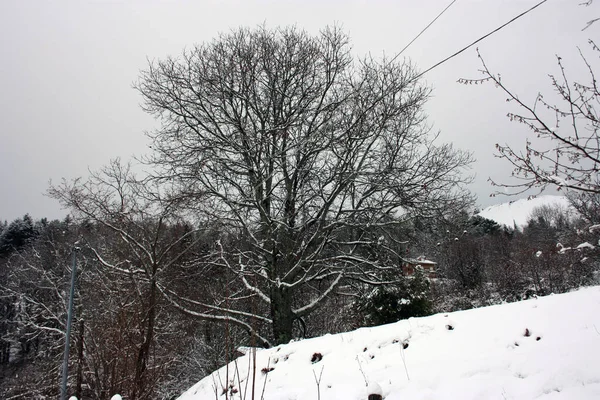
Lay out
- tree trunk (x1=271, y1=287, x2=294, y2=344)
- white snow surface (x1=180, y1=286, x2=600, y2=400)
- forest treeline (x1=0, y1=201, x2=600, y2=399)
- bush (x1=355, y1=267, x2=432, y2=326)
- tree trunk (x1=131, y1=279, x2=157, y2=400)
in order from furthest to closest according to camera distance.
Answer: bush (x1=355, y1=267, x2=432, y2=326) → tree trunk (x1=271, y1=287, x2=294, y2=344) → forest treeline (x1=0, y1=201, x2=600, y2=399) → tree trunk (x1=131, y1=279, x2=157, y2=400) → white snow surface (x1=180, y1=286, x2=600, y2=400)

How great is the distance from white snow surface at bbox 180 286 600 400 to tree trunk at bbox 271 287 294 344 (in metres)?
2.73

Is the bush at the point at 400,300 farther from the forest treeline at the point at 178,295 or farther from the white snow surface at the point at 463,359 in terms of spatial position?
the white snow surface at the point at 463,359

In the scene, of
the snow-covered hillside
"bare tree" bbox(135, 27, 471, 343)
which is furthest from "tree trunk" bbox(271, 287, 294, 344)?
the snow-covered hillside

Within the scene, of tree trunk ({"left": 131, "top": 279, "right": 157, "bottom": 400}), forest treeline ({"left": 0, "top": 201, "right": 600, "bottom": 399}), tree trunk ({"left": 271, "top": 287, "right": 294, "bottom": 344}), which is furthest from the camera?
tree trunk ({"left": 271, "top": 287, "right": 294, "bottom": 344})

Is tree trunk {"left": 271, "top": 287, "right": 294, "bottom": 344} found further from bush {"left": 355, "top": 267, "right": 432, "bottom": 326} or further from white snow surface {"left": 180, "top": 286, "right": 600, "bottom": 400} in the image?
bush {"left": 355, "top": 267, "right": 432, "bottom": 326}

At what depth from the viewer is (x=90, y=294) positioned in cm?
1584

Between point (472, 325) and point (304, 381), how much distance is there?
92.4 inches

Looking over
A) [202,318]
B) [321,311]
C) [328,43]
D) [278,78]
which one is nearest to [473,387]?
[202,318]

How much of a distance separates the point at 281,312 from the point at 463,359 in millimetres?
5501

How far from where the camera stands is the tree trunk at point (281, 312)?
8539 mm

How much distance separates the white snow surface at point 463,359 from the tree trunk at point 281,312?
2.73 metres

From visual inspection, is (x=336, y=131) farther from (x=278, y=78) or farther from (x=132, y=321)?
(x=132, y=321)

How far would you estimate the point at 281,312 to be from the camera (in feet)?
28.4

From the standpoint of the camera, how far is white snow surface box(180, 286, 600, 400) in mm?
3061
